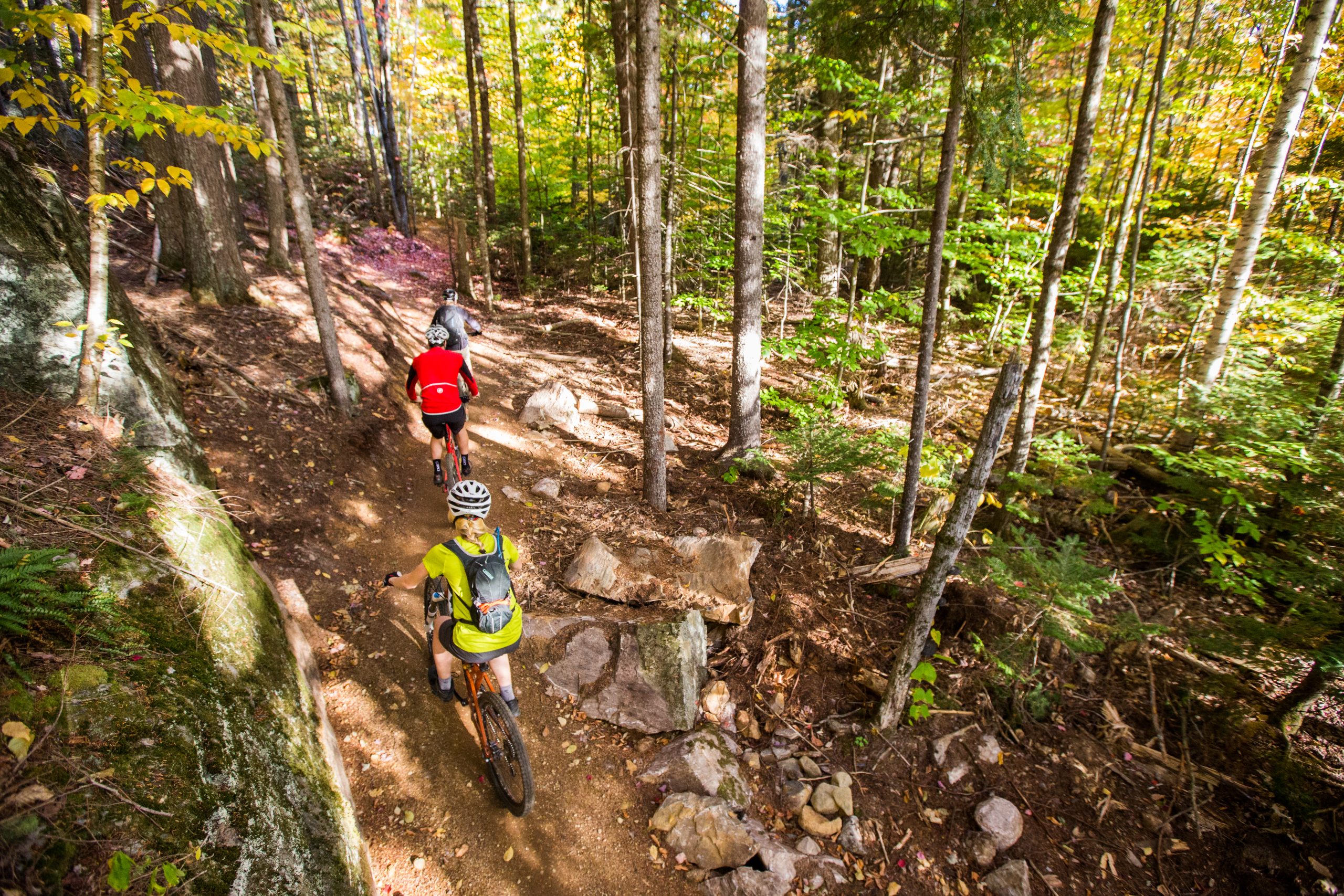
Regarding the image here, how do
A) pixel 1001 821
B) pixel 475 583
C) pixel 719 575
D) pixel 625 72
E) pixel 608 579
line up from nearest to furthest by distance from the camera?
1. pixel 475 583
2. pixel 1001 821
3. pixel 608 579
4. pixel 719 575
5. pixel 625 72

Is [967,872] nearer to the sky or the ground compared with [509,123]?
nearer to the ground

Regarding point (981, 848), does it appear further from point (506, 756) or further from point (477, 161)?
point (477, 161)

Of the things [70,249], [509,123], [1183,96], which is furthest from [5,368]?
[509,123]

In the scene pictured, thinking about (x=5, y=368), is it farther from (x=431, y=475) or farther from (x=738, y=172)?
(x=738, y=172)

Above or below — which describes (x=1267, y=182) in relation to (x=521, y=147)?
below

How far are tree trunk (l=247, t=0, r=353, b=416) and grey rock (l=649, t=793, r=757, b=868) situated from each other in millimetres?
6866

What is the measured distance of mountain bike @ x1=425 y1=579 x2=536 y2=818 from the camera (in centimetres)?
400

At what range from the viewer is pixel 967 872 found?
197 inches

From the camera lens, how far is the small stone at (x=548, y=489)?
8.02 meters

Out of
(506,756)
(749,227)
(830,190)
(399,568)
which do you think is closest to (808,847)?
(506,756)

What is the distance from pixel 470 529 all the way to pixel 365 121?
80.4ft

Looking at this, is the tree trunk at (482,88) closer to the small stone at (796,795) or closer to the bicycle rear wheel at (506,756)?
the bicycle rear wheel at (506,756)

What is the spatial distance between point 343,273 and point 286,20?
6.33 metres

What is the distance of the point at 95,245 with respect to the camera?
3.91m
